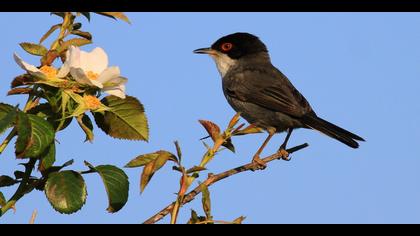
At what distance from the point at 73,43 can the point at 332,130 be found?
4891 mm

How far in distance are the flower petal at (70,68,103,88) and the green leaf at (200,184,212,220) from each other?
0.58 metres

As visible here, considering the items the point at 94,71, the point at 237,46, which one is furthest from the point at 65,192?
the point at 237,46

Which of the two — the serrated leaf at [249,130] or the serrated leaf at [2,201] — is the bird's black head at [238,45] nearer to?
the serrated leaf at [249,130]

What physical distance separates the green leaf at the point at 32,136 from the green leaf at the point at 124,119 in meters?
0.38

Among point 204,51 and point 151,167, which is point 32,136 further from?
point 204,51

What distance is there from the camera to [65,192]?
2.13 metres

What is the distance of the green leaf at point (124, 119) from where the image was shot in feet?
7.89

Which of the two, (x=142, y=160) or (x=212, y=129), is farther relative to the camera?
(x=212, y=129)

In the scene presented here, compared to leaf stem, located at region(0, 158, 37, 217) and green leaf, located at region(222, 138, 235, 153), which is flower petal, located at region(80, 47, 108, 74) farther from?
green leaf, located at region(222, 138, 235, 153)

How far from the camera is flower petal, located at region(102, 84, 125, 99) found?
2.36 m

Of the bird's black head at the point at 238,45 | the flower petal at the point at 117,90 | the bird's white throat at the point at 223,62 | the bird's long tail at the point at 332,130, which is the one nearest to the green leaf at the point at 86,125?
the flower petal at the point at 117,90

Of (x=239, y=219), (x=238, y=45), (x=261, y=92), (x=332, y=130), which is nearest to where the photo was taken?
(x=239, y=219)

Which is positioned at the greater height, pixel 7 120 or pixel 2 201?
pixel 7 120
